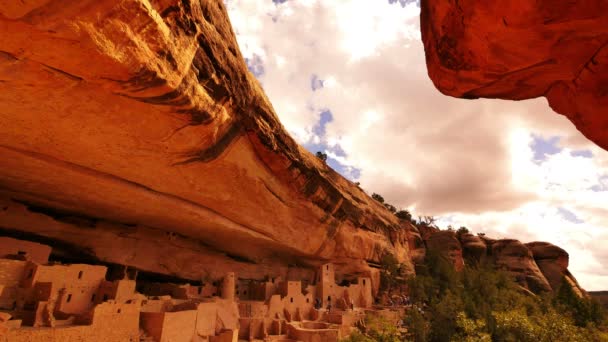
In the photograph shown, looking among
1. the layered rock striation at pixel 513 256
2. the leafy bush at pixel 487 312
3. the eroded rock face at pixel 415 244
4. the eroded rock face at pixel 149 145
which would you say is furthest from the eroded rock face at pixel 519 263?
the eroded rock face at pixel 149 145

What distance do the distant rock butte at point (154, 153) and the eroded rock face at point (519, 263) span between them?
2479cm

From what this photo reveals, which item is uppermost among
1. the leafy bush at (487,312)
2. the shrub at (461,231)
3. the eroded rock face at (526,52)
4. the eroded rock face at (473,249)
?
the shrub at (461,231)

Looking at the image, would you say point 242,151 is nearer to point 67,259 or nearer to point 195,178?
point 195,178

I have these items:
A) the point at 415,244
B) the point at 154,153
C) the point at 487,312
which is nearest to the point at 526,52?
the point at 154,153

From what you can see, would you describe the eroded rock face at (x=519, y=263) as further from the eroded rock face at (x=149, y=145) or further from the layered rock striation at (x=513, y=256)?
the eroded rock face at (x=149, y=145)

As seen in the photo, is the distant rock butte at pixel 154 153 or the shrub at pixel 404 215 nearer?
the distant rock butte at pixel 154 153

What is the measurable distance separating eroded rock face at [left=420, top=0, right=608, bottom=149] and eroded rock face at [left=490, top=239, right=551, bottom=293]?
124ft

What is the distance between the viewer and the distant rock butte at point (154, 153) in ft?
22.1

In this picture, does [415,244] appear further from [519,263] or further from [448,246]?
[519,263]

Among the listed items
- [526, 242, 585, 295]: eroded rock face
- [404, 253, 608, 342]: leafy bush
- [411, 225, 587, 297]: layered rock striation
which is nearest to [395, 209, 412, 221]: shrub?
[411, 225, 587, 297]: layered rock striation

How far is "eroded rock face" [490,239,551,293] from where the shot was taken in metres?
36.3

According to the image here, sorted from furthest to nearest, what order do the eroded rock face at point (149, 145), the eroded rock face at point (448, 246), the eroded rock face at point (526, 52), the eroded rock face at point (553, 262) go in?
the eroded rock face at point (553, 262) → the eroded rock face at point (448, 246) → the eroded rock face at point (149, 145) → the eroded rock face at point (526, 52)

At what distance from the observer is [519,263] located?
3828cm

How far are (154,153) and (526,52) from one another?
32.8ft
